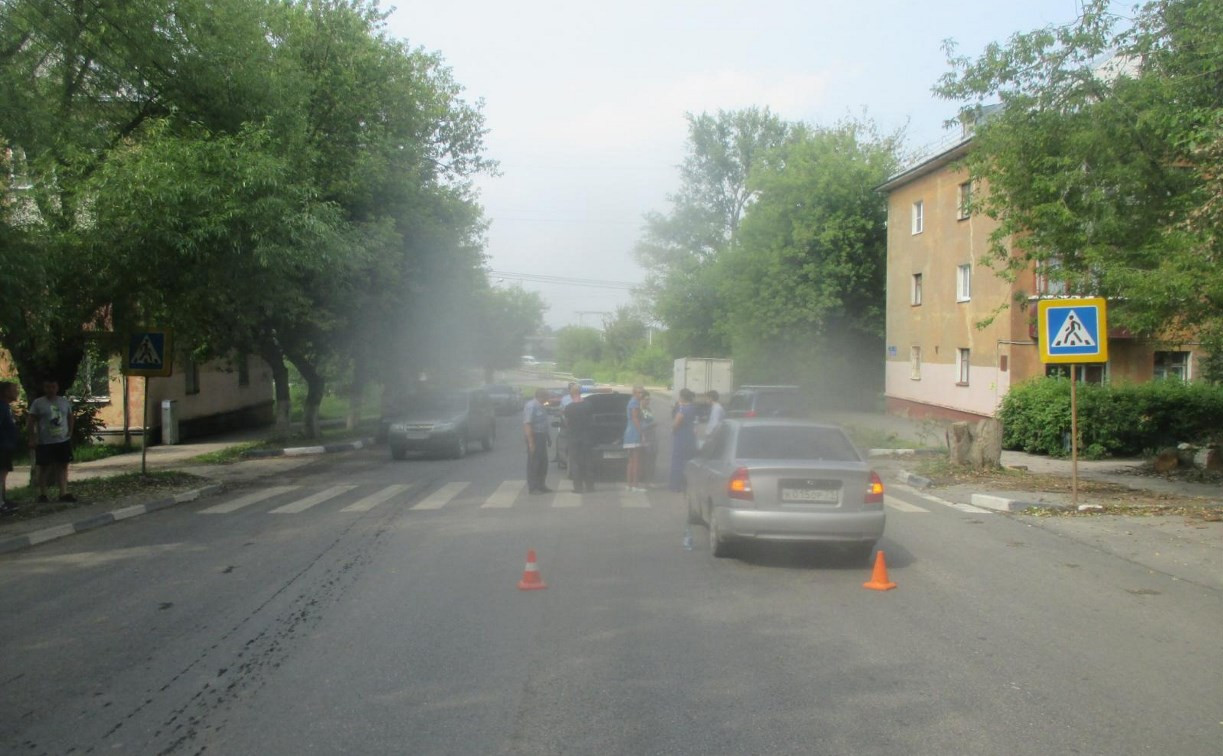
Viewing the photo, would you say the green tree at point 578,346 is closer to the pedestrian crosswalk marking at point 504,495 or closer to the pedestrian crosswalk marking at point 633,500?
the pedestrian crosswalk marking at point 504,495

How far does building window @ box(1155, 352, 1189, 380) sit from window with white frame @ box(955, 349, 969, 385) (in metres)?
5.41

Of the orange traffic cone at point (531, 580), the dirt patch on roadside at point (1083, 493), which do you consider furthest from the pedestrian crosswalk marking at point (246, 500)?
the dirt patch on roadside at point (1083, 493)

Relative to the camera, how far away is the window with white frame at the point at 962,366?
1252 inches

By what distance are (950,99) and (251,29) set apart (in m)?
12.0

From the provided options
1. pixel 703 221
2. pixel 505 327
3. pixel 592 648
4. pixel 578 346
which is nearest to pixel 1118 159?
pixel 592 648

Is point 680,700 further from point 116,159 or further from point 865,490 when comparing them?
point 116,159

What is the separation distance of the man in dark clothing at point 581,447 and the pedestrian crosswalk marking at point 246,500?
4.85m

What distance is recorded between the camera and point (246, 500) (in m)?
15.3

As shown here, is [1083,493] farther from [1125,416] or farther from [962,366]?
[962,366]

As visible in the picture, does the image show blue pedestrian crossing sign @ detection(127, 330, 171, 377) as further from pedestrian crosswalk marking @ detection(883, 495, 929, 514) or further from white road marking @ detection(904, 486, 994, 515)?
white road marking @ detection(904, 486, 994, 515)

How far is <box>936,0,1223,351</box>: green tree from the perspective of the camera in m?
13.0

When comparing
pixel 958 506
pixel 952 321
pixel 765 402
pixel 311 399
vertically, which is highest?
pixel 952 321

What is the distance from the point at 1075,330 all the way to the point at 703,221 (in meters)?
49.6

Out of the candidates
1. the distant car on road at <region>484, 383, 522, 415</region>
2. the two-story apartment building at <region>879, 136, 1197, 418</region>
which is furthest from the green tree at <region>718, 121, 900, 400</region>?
the distant car on road at <region>484, 383, 522, 415</region>
